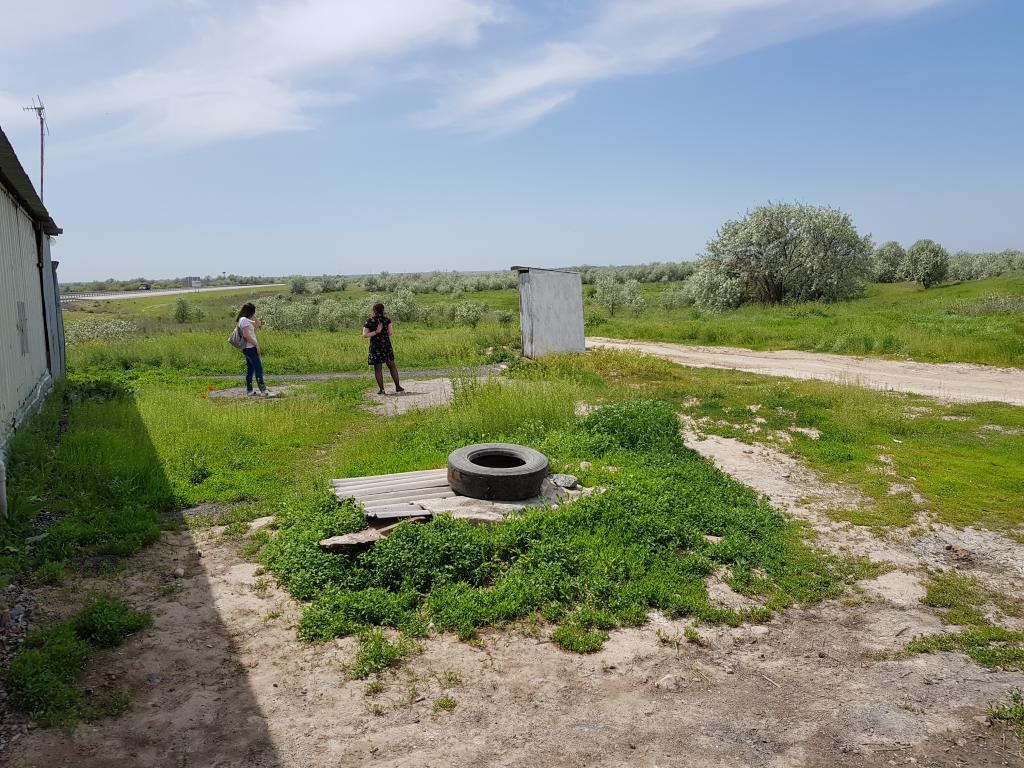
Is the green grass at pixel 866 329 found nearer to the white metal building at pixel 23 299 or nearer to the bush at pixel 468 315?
the bush at pixel 468 315

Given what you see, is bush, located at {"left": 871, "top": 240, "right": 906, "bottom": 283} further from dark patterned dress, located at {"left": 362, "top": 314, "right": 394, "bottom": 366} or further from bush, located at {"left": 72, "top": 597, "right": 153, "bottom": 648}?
bush, located at {"left": 72, "top": 597, "right": 153, "bottom": 648}

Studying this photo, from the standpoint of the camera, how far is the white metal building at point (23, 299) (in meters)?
8.66

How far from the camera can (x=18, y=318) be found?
391 inches

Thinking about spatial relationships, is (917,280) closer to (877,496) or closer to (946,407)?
(946,407)

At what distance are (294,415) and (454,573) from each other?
6685 millimetres

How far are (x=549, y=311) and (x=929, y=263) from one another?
37070 millimetres

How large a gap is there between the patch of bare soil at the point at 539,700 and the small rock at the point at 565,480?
2351 millimetres

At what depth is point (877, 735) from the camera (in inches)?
144

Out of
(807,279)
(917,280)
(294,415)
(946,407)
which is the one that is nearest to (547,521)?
(294,415)

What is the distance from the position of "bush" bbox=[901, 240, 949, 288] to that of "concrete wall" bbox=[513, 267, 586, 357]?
3586 centimetres

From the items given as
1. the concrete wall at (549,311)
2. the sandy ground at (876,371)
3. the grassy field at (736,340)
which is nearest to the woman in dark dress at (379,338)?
the grassy field at (736,340)

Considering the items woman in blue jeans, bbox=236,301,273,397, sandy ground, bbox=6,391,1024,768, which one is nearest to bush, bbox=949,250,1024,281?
woman in blue jeans, bbox=236,301,273,397

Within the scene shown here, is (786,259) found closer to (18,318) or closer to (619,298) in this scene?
(619,298)

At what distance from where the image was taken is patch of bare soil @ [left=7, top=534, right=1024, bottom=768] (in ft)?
11.4
